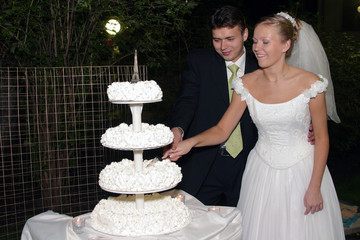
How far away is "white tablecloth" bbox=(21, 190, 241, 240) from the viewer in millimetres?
2047

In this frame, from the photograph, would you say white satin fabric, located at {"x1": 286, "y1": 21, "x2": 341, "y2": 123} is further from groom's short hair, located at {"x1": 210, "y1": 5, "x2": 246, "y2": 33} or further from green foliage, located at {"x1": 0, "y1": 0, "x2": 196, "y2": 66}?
green foliage, located at {"x1": 0, "y1": 0, "x2": 196, "y2": 66}

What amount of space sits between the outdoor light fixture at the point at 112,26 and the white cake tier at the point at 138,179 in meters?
2.78

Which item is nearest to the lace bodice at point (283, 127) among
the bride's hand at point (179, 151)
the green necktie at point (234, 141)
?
the green necktie at point (234, 141)

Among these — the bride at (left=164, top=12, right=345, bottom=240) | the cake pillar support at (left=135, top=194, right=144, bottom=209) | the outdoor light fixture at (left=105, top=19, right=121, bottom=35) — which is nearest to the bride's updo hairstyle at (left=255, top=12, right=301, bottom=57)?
the bride at (left=164, top=12, right=345, bottom=240)

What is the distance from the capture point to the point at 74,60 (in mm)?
→ 4801

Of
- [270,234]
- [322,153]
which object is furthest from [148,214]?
[322,153]

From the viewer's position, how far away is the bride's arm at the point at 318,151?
2508mm

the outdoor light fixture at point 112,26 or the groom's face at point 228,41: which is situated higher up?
the outdoor light fixture at point 112,26

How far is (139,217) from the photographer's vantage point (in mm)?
2047

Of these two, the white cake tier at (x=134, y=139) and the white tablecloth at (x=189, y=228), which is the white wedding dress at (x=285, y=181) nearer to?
the white tablecloth at (x=189, y=228)

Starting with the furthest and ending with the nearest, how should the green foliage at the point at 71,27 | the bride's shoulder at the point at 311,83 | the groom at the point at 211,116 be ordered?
the green foliage at the point at 71,27 < the groom at the point at 211,116 < the bride's shoulder at the point at 311,83

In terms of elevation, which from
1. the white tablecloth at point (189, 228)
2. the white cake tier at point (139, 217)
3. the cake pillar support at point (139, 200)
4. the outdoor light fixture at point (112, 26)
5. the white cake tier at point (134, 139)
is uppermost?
the outdoor light fixture at point (112, 26)

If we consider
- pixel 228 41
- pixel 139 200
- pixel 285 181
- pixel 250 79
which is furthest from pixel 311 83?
pixel 139 200

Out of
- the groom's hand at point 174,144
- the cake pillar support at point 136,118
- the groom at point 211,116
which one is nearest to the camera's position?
the cake pillar support at point 136,118
